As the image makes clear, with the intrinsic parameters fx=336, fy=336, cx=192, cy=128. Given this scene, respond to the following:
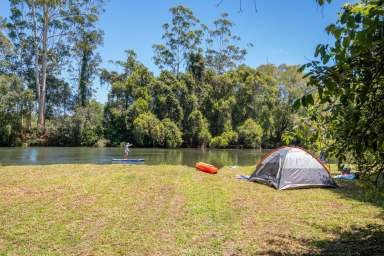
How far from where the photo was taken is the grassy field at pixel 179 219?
→ 192 inches

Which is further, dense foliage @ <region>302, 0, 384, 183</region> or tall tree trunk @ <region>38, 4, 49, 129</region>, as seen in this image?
tall tree trunk @ <region>38, 4, 49, 129</region>

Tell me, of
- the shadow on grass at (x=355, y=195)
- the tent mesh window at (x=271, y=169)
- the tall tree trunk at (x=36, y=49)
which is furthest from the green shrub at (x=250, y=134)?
the tent mesh window at (x=271, y=169)

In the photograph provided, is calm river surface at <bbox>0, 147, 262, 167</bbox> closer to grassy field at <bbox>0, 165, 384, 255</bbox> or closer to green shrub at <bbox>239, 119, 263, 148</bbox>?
grassy field at <bbox>0, 165, 384, 255</bbox>

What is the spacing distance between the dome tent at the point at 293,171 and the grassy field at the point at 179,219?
0.54 metres

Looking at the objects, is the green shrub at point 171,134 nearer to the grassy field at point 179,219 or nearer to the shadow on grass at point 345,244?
the grassy field at point 179,219

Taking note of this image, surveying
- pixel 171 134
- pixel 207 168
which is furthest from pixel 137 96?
pixel 207 168

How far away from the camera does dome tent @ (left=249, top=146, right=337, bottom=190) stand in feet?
33.9

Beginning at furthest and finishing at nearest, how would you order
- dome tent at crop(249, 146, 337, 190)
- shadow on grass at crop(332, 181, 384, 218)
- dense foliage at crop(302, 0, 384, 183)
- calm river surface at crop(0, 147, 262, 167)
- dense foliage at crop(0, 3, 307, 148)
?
dense foliage at crop(0, 3, 307, 148) < calm river surface at crop(0, 147, 262, 167) < dome tent at crop(249, 146, 337, 190) < shadow on grass at crop(332, 181, 384, 218) < dense foliage at crop(302, 0, 384, 183)

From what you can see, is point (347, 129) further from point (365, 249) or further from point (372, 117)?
point (365, 249)

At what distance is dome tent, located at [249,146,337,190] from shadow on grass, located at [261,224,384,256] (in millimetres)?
4457

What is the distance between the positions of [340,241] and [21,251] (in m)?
4.69

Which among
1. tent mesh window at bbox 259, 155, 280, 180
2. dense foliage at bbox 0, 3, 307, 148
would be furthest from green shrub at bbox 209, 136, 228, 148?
tent mesh window at bbox 259, 155, 280, 180

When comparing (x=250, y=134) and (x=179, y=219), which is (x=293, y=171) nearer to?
(x=179, y=219)

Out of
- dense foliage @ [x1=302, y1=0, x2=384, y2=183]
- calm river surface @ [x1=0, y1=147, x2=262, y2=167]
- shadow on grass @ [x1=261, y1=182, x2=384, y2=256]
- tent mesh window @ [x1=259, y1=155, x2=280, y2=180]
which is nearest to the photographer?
dense foliage @ [x1=302, y1=0, x2=384, y2=183]
